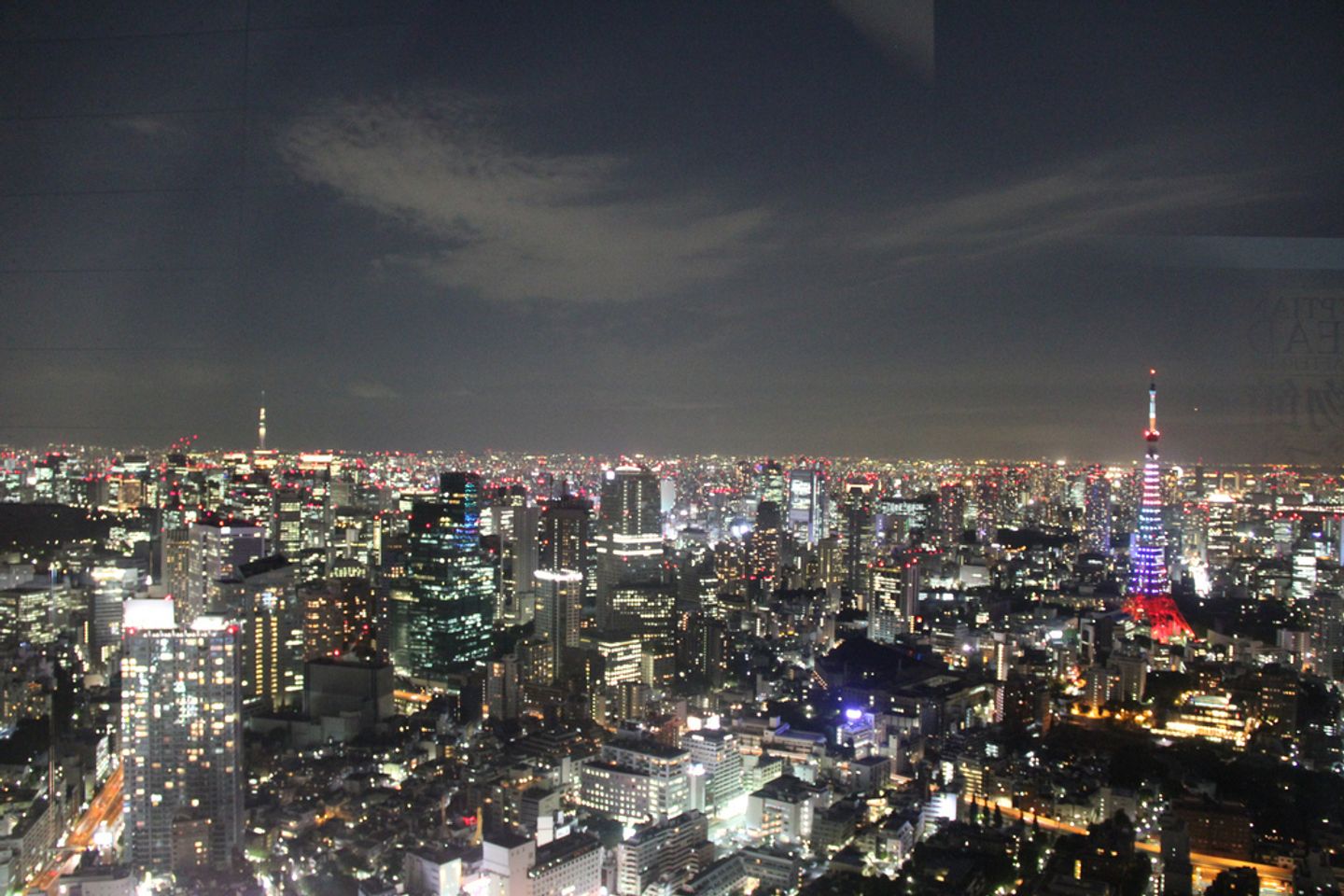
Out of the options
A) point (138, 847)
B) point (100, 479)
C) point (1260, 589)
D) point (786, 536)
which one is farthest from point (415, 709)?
point (1260, 589)

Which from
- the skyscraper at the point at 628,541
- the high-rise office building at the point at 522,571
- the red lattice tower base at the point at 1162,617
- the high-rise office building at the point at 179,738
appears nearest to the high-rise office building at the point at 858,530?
the skyscraper at the point at 628,541

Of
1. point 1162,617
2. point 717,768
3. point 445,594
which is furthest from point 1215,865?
point 445,594

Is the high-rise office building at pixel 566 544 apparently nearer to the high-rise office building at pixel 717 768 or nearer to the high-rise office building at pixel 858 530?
the high-rise office building at pixel 858 530

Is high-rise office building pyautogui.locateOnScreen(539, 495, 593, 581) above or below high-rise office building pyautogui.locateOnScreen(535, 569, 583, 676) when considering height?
above

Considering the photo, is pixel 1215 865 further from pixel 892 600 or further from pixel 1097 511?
pixel 892 600

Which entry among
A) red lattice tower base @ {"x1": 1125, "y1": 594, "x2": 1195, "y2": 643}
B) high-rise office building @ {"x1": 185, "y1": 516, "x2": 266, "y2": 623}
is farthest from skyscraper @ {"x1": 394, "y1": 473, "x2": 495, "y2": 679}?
red lattice tower base @ {"x1": 1125, "y1": 594, "x2": 1195, "y2": 643}

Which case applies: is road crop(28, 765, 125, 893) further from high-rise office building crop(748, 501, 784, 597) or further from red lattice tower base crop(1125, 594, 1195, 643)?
red lattice tower base crop(1125, 594, 1195, 643)
